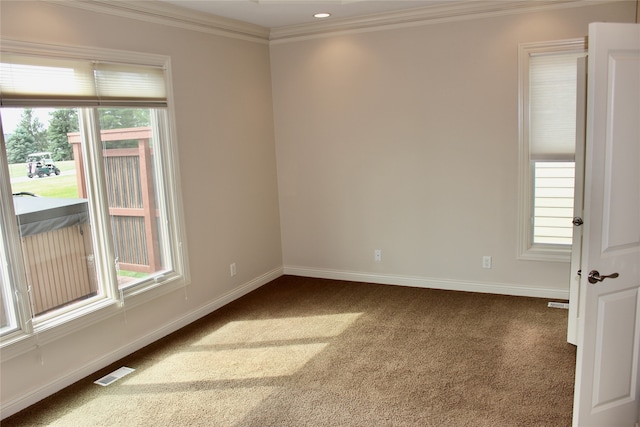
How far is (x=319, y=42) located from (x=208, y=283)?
2.58m

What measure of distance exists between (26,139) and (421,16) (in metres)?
3.33

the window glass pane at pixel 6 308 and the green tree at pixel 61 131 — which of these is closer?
the window glass pane at pixel 6 308

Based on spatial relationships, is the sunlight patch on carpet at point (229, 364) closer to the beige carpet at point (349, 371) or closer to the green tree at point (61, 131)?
the beige carpet at point (349, 371)

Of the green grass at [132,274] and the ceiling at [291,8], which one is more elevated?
the ceiling at [291,8]

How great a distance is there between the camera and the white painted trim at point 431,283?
4574 mm

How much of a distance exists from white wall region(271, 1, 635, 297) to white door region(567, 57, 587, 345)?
38.8 inches

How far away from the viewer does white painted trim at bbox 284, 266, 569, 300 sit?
15.0 ft

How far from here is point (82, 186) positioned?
3.51 meters

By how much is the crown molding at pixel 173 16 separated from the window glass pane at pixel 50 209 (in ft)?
2.42

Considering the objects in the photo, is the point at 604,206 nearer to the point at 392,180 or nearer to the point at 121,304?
the point at 392,180

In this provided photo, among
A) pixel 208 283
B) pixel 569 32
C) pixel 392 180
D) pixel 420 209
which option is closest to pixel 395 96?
pixel 392 180

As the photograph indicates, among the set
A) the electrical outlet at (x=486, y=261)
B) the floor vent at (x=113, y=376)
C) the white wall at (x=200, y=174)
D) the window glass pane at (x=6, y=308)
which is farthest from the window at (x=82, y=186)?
the electrical outlet at (x=486, y=261)

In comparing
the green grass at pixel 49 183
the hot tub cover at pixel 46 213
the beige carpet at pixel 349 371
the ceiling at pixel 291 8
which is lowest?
the beige carpet at pixel 349 371

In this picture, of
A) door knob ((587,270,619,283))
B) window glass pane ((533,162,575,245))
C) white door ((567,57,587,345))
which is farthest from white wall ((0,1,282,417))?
door knob ((587,270,619,283))
